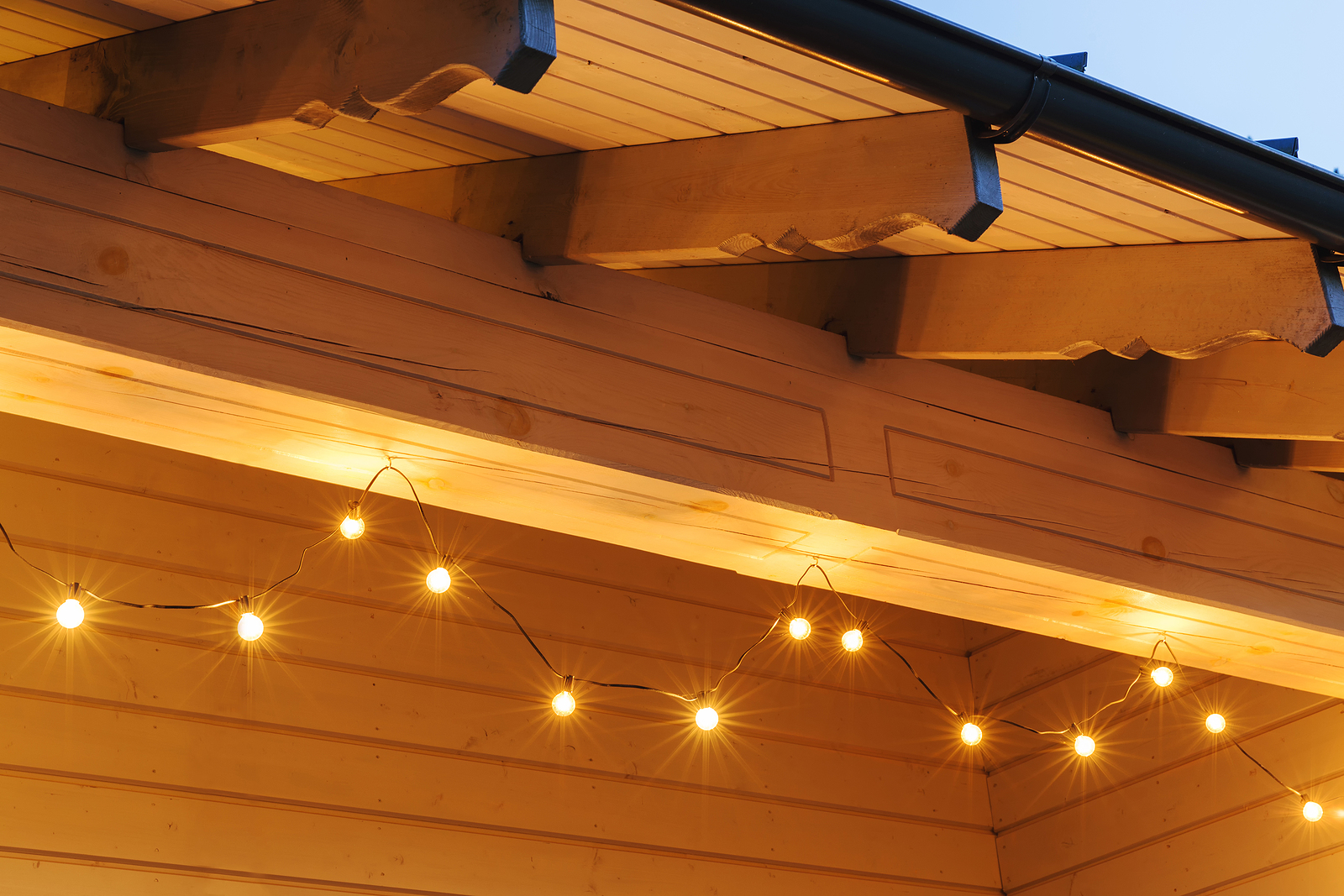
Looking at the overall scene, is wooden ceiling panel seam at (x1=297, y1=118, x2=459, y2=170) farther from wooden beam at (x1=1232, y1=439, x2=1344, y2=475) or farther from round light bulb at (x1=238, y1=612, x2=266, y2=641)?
wooden beam at (x1=1232, y1=439, x2=1344, y2=475)

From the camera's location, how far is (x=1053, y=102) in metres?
1.29

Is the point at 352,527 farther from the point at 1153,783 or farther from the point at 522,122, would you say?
the point at 1153,783

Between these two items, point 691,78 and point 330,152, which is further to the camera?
point 330,152

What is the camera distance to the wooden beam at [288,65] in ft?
3.50

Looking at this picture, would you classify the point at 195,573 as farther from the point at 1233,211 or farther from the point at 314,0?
the point at 1233,211

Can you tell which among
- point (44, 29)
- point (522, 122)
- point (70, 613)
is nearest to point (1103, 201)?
point (522, 122)

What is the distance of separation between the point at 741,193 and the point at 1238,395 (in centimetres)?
117

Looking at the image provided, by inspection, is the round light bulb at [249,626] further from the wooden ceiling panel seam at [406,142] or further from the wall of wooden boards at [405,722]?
the wooden ceiling panel seam at [406,142]

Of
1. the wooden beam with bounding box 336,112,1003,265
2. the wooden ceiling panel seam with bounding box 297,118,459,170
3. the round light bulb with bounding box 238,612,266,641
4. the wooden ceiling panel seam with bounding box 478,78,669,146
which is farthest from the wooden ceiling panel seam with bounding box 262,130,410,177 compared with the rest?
the round light bulb with bounding box 238,612,266,641

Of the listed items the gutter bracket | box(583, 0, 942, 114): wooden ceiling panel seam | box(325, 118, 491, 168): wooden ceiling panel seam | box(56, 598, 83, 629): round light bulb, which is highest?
box(325, 118, 491, 168): wooden ceiling panel seam

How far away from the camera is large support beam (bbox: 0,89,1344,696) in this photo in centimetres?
143

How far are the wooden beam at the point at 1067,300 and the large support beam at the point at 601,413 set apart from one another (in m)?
0.13

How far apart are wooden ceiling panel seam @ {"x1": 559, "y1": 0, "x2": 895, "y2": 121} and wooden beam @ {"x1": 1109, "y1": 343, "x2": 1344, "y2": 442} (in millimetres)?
1084

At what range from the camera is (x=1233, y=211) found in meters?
1.49
